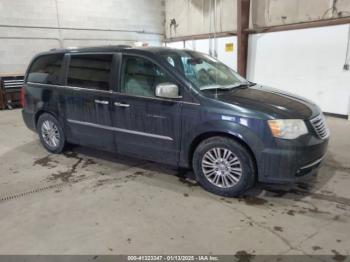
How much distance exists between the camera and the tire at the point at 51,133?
4.14 m

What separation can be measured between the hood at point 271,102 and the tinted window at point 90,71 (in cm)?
135

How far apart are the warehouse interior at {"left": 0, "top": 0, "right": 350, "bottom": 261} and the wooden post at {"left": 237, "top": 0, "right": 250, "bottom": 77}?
3 cm

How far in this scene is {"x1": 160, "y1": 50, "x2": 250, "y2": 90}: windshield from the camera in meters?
3.10

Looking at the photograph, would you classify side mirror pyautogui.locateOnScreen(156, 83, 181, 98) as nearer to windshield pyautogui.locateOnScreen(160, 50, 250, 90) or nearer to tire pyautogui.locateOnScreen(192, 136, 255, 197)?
windshield pyautogui.locateOnScreen(160, 50, 250, 90)

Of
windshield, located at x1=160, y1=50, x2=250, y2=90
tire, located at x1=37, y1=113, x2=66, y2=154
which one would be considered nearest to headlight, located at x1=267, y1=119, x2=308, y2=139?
windshield, located at x1=160, y1=50, x2=250, y2=90

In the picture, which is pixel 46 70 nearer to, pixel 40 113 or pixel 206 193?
pixel 40 113

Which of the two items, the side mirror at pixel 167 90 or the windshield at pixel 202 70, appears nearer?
the side mirror at pixel 167 90

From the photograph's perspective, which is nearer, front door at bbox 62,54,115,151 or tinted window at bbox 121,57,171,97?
tinted window at bbox 121,57,171,97

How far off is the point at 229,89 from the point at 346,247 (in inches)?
69.4

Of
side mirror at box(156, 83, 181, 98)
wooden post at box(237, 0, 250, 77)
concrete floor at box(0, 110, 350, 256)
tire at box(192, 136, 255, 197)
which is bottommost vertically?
concrete floor at box(0, 110, 350, 256)

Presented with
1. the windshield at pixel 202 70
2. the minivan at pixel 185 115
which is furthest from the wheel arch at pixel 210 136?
the windshield at pixel 202 70

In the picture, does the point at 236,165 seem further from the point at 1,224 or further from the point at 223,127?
the point at 1,224

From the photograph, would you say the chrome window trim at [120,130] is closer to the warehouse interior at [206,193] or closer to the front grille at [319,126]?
the warehouse interior at [206,193]

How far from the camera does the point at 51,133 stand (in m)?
4.25
